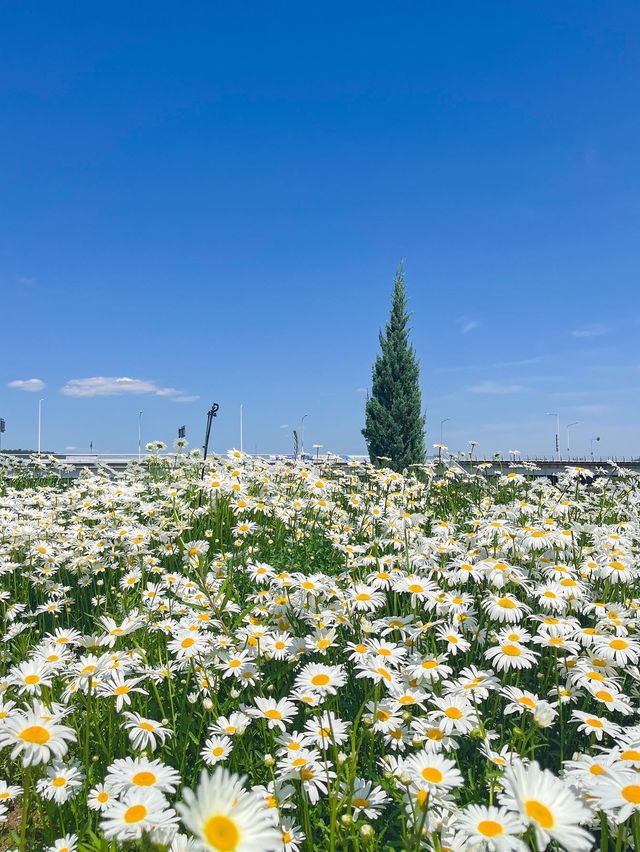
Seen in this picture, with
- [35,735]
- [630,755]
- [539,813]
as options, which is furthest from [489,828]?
[35,735]

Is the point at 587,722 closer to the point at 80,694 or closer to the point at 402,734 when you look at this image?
the point at 402,734

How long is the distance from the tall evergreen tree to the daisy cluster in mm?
21554

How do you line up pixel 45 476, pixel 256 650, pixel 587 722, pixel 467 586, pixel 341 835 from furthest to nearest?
pixel 45 476 < pixel 467 586 < pixel 256 650 < pixel 587 722 < pixel 341 835

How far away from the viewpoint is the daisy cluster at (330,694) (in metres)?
1.78

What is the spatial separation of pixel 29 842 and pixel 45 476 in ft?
33.3

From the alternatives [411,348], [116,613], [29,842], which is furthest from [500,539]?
[411,348]

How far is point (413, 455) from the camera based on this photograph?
27.3 metres

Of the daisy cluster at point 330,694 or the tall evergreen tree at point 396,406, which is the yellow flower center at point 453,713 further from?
the tall evergreen tree at point 396,406

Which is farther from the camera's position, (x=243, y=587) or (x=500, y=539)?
(x=243, y=587)

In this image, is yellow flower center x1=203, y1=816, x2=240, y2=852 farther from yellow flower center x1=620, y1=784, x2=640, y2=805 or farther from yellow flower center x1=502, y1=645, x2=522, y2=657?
yellow flower center x1=502, y1=645, x2=522, y2=657

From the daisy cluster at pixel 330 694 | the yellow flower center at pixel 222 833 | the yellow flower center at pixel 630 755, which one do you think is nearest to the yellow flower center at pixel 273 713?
the daisy cluster at pixel 330 694

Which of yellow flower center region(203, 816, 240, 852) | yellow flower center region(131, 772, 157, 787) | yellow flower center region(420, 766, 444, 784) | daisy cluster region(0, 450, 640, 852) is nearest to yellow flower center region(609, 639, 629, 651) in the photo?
daisy cluster region(0, 450, 640, 852)

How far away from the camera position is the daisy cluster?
1.78m

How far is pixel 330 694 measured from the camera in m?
2.88
